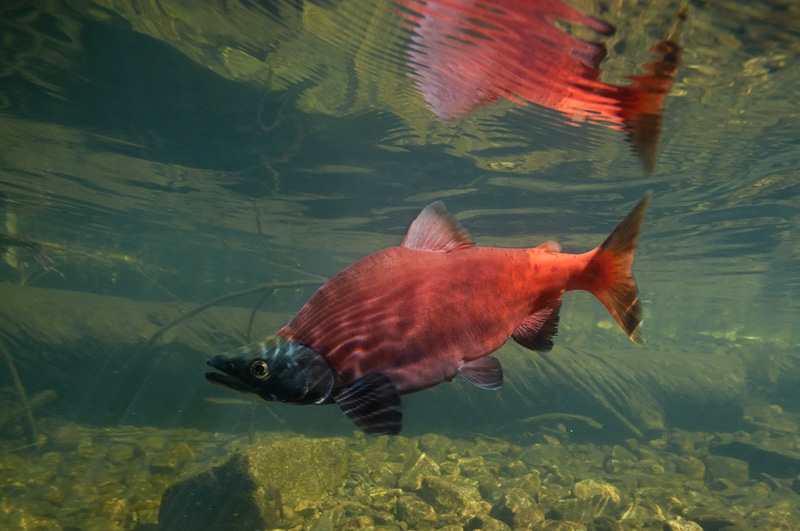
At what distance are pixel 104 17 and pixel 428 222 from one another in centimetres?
981

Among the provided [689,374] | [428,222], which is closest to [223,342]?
[428,222]

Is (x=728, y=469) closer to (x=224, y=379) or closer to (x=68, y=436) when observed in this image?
(x=224, y=379)

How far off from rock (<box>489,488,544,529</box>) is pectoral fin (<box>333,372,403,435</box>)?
7.09 metres

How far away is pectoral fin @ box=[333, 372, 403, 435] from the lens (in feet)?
3.58

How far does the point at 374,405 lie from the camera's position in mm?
1114

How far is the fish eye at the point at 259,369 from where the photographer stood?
3.81ft

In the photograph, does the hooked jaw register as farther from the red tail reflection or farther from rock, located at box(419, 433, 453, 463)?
rock, located at box(419, 433, 453, 463)

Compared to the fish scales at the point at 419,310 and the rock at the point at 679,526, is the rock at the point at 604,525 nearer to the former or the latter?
the rock at the point at 679,526

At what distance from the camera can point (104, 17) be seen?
7711mm

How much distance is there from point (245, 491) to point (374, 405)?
6341 mm

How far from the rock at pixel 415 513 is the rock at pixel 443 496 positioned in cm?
30

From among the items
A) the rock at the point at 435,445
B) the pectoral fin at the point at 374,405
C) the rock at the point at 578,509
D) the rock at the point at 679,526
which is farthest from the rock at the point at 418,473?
the pectoral fin at the point at 374,405

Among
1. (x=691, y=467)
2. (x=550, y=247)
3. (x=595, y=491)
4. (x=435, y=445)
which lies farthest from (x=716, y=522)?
(x=550, y=247)

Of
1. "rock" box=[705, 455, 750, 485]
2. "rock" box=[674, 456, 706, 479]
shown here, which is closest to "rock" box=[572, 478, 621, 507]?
"rock" box=[674, 456, 706, 479]
